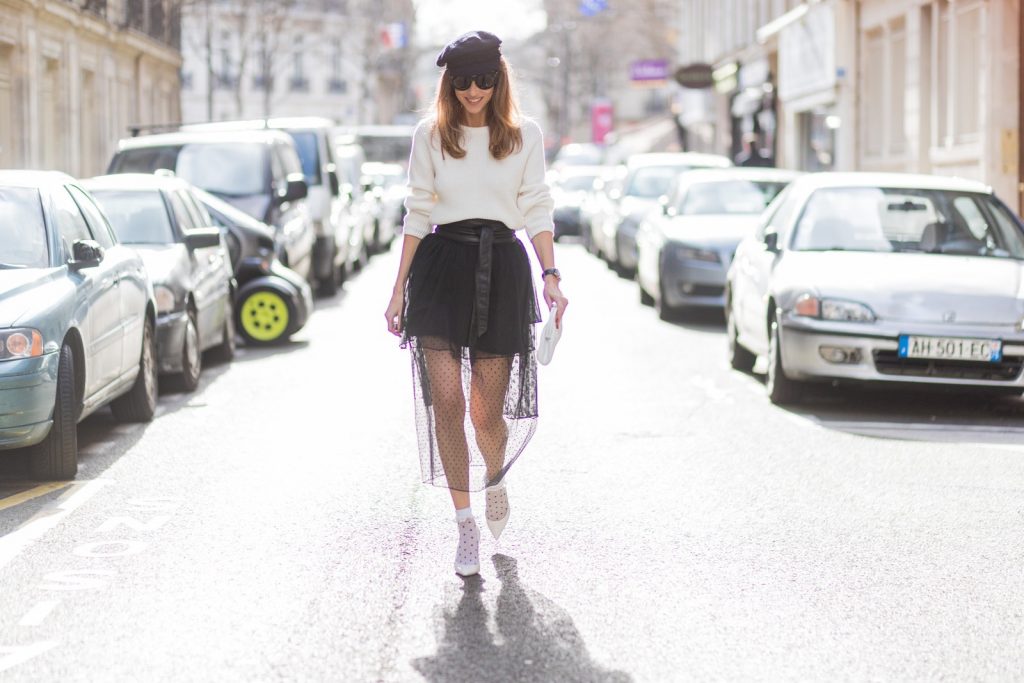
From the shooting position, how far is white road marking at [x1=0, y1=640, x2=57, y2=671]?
4961 mm

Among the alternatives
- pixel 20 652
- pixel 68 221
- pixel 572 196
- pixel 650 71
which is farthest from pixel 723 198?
pixel 650 71

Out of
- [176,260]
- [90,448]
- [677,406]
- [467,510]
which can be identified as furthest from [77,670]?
[176,260]

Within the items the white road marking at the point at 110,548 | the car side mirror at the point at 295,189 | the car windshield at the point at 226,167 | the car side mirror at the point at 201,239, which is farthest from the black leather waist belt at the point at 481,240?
the car windshield at the point at 226,167

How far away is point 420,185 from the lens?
6.01 m

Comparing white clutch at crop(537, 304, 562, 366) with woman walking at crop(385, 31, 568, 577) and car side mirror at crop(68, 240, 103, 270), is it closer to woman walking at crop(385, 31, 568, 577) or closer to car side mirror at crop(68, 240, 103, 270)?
woman walking at crop(385, 31, 568, 577)

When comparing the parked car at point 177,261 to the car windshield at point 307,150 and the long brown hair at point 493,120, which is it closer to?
the long brown hair at point 493,120

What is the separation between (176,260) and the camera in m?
12.3

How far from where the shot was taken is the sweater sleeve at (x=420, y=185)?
19.7ft

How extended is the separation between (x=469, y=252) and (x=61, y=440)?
117 inches

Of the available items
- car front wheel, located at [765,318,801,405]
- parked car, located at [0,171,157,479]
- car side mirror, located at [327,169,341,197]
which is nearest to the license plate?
car front wheel, located at [765,318,801,405]

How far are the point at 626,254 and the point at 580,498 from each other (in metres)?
16.7

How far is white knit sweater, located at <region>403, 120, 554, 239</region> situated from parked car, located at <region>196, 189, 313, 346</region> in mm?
9396

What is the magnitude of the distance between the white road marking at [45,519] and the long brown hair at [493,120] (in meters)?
2.22

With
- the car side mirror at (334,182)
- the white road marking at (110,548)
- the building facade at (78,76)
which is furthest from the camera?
the building facade at (78,76)
